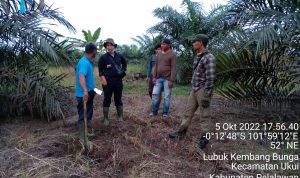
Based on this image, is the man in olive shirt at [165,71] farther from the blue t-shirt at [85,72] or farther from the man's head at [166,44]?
the blue t-shirt at [85,72]

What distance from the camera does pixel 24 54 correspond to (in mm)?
7664

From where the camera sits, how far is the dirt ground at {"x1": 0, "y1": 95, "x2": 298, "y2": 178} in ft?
17.0

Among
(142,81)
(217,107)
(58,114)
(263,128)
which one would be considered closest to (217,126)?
(263,128)

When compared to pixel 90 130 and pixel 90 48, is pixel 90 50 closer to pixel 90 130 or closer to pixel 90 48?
pixel 90 48

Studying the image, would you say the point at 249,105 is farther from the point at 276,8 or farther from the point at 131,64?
the point at 131,64

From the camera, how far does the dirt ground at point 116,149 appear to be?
5.17 meters

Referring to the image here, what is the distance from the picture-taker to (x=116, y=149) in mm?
5859

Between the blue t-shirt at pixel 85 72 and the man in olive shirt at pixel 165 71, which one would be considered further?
the man in olive shirt at pixel 165 71

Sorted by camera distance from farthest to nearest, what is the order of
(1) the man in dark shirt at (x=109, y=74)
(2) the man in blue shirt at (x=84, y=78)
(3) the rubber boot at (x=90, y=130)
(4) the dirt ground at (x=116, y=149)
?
(1) the man in dark shirt at (x=109, y=74)
(3) the rubber boot at (x=90, y=130)
(2) the man in blue shirt at (x=84, y=78)
(4) the dirt ground at (x=116, y=149)

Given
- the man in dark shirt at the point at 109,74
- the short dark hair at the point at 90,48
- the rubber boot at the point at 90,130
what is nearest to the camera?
the short dark hair at the point at 90,48

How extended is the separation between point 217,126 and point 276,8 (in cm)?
221

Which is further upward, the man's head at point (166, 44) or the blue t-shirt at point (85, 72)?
the man's head at point (166, 44)

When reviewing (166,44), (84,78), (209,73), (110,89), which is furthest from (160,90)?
(209,73)

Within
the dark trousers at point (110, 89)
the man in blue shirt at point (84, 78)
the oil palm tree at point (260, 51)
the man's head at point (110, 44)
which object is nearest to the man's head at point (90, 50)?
the man in blue shirt at point (84, 78)
